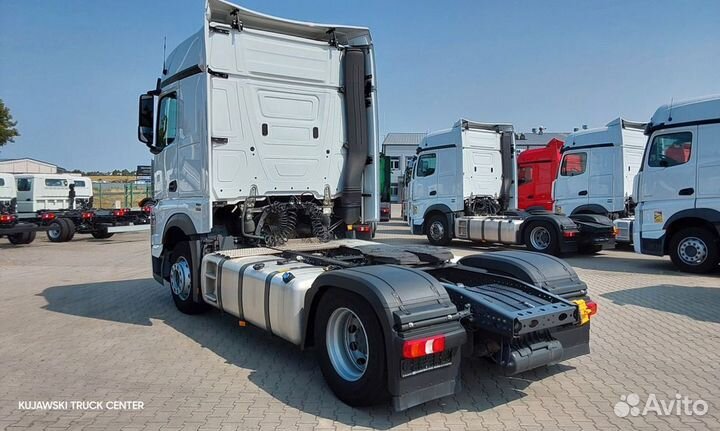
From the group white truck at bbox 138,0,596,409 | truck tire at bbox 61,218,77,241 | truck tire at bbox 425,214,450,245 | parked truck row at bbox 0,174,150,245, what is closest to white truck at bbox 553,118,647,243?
truck tire at bbox 425,214,450,245

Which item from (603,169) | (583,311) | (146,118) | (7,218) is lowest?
(583,311)

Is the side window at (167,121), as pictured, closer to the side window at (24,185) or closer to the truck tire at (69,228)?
the truck tire at (69,228)

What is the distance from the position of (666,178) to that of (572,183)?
4.76 m

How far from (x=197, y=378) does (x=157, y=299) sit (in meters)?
3.80

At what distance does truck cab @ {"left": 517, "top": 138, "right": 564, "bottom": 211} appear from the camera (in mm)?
18172

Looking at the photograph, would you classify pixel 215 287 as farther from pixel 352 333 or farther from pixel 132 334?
pixel 352 333

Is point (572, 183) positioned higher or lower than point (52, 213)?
higher

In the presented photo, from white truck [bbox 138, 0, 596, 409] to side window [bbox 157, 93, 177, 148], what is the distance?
0.03m

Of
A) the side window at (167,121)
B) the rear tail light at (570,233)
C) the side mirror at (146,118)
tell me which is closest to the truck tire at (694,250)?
the rear tail light at (570,233)

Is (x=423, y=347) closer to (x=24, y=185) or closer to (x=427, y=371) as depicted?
(x=427, y=371)

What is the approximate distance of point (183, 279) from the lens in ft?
21.7

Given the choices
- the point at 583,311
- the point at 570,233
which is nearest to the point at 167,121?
the point at 583,311

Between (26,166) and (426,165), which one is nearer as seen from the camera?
(426,165)

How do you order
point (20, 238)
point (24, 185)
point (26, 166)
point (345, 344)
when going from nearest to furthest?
1. point (345, 344)
2. point (20, 238)
3. point (24, 185)
4. point (26, 166)
